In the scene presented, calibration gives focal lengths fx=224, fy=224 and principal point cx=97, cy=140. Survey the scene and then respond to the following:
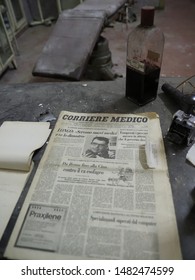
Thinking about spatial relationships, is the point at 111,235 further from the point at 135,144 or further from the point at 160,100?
the point at 160,100

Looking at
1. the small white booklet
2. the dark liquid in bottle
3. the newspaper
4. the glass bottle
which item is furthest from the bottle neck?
the small white booklet

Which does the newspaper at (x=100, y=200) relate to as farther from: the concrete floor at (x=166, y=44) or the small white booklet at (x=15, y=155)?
the concrete floor at (x=166, y=44)

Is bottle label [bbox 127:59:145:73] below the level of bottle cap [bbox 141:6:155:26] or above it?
below

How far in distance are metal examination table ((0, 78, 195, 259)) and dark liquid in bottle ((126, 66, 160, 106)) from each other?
2cm

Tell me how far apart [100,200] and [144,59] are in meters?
0.39

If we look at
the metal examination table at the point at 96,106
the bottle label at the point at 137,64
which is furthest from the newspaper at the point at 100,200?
the bottle label at the point at 137,64

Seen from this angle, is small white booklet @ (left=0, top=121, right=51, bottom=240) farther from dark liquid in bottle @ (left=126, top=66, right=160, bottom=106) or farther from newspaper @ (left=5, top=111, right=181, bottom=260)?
dark liquid in bottle @ (left=126, top=66, right=160, bottom=106)

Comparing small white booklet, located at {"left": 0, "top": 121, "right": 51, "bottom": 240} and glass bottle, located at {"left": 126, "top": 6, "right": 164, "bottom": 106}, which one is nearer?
small white booklet, located at {"left": 0, "top": 121, "right": 51, "bottom": 240}

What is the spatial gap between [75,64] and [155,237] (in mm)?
876

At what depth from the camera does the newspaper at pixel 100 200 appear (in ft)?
1.27

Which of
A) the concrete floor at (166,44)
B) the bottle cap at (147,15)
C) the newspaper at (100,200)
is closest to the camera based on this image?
the newspaper at (100,200)

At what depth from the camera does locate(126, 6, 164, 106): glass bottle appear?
1.96 feet

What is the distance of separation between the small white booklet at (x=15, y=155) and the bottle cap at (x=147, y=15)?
37cm

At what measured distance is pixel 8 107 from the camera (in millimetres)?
709
